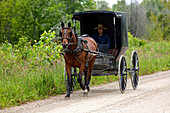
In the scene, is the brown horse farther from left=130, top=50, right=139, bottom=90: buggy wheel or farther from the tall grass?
left=130, top=50, right=139, bottom=90: buggy wheel

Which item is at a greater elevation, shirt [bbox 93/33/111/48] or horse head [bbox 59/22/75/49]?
horse head [bbox 59/22/75/49]

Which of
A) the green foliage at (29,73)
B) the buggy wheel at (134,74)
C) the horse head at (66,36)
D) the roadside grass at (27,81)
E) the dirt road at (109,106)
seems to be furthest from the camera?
the buggy wheel at (134,74)

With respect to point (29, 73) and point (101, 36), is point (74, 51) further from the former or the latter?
point (101, 36)

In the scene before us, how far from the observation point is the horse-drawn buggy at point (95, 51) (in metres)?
9.27

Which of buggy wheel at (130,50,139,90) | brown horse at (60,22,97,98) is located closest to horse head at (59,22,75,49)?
brown horse at (60,22,97,98)

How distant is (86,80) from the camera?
10.5 metres

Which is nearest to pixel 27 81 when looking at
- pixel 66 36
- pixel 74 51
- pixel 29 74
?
pixel 29 74

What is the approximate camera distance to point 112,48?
12328 mm

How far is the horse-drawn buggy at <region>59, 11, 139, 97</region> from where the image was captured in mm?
9273

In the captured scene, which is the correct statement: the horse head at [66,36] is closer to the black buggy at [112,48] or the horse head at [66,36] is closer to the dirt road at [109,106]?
the black buggy at [112,48]

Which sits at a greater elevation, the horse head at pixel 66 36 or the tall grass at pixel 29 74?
the horse head at pixel 66 36

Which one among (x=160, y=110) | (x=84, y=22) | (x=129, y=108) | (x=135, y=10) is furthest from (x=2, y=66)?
(x=135, y=10)

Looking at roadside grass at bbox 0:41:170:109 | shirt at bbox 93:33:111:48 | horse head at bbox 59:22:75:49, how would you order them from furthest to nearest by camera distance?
shirt at bbox 93:33:111:48, roadside grass at bbox 0:41:170:109, horse head at bbox 59:22:75:49

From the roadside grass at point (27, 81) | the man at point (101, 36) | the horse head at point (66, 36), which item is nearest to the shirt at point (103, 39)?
the man at point (101, 36)
